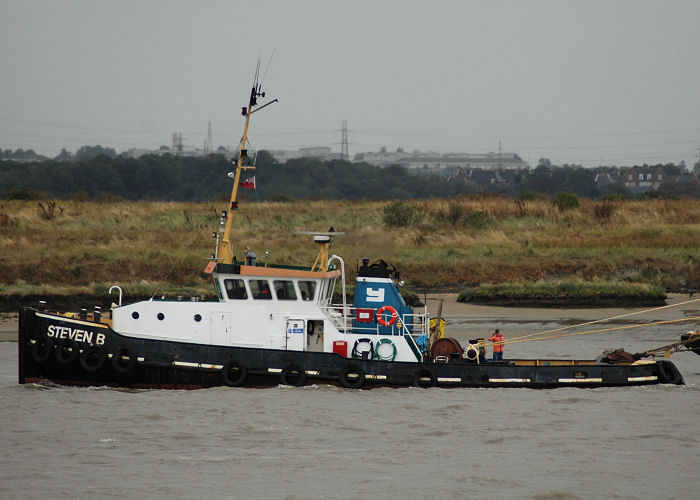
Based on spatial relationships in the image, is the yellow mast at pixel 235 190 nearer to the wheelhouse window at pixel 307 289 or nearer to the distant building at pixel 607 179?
the wheelhouse window at pixel 307 289

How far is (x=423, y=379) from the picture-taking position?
755 inches

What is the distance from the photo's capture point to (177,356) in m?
18.7

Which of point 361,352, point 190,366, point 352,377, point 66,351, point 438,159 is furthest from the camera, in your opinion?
point 438,159

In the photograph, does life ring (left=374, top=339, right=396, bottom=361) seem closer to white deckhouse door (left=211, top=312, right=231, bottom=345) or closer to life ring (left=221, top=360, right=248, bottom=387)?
life ring (left=221, top=360, right=248, bottom=387)

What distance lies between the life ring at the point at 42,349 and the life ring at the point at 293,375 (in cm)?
465

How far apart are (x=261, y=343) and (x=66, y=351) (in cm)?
385

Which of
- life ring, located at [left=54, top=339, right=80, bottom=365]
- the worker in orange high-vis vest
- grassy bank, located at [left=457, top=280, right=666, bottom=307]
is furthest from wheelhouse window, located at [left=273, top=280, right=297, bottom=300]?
grassy bank, located at [left=457, top=280, right=666, bottom=307]

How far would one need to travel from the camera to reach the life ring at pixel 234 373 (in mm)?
18641

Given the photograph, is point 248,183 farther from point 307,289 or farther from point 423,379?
point 423,379

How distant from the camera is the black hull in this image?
735 inches

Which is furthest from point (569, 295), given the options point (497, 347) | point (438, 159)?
point (438, 159)

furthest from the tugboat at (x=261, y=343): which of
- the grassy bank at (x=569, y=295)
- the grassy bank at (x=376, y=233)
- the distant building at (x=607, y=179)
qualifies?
the distant building at (x=607, y=179)

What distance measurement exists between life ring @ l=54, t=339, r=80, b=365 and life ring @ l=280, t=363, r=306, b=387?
4.11 m

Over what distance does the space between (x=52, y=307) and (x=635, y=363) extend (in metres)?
18.4
